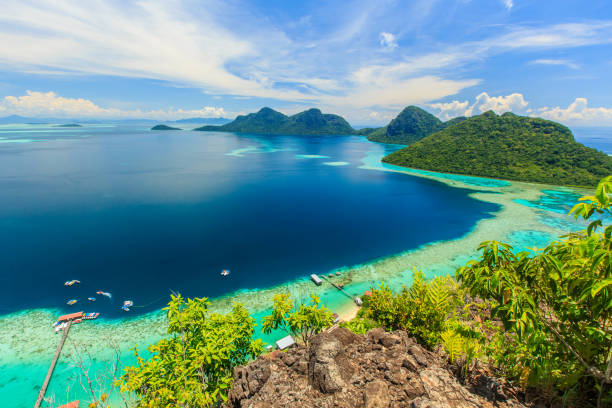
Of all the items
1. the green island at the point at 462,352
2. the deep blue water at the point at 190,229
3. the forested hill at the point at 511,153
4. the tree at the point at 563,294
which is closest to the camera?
the tree at the point at 563,294

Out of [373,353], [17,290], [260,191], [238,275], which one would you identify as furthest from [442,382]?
[260,191]

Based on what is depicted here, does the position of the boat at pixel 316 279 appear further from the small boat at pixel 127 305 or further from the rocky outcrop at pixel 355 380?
the small boat at pixel 127 305

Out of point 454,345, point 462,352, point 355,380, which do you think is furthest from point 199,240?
point 462,352

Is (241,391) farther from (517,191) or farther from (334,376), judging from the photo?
(517,191)

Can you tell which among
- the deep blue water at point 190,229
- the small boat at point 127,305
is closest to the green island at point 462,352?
the small boat at point 127,305

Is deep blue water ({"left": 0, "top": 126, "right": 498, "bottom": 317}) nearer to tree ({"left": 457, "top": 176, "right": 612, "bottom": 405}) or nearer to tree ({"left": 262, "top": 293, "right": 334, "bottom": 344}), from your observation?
tree ({"left": 262, "top": 293, "right": 334, "bottom": 344})

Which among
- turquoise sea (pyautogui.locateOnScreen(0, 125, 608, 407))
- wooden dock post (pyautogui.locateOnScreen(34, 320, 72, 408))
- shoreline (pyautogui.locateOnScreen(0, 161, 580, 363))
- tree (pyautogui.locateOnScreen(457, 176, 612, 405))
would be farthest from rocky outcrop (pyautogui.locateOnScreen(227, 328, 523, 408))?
wooden dock post (pyautogui.locateOnScreen(34, 320, 72, 408))
